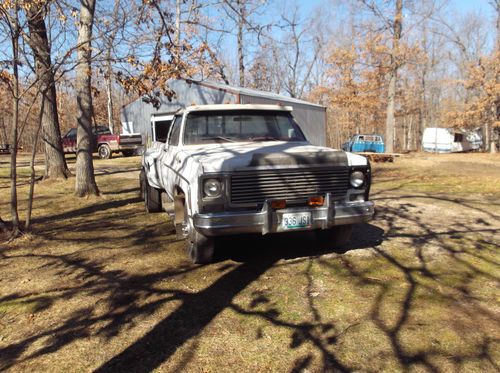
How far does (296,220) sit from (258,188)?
525mm

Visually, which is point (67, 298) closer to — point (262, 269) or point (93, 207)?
point (262, 269)

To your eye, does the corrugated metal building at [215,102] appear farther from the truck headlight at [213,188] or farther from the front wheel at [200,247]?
the truck headlight at [213,188]

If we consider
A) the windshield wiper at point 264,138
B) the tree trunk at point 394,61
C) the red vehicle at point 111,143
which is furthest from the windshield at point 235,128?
the tree trunk at point 394,61

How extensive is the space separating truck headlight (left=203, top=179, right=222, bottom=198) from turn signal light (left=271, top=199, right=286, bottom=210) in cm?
58

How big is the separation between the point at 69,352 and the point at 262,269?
2.17 m

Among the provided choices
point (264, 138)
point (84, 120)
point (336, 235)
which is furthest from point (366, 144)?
point (336, 235)

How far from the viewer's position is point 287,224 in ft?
13.4

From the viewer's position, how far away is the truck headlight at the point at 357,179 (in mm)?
4492

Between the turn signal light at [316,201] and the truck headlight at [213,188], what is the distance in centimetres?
100

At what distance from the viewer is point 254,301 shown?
3.61m

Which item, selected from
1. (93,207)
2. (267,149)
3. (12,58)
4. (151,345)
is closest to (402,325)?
(151,345)

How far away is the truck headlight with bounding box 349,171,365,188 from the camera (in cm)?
449

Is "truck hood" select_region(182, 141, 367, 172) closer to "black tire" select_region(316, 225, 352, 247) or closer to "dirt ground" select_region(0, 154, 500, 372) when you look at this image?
"black tire" select_region(316, 225, 352, 247)

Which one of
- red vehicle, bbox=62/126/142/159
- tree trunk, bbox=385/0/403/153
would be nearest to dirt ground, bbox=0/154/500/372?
red vehicle, bbox=62/126/142/159
